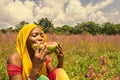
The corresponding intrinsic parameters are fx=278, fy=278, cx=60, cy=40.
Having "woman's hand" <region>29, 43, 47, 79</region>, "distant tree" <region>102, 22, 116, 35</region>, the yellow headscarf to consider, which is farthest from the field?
"distant tree" <region>102, 22, 116, 35</region>

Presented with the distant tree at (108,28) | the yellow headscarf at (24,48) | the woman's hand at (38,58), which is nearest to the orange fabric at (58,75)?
the yellow headscarf at (24,48)

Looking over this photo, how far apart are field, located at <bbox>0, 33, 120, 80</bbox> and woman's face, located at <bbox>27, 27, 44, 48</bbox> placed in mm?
1129

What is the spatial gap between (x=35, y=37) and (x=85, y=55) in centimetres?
564

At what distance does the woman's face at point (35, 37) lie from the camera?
9.57 ft

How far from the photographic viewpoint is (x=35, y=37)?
9.64 ft

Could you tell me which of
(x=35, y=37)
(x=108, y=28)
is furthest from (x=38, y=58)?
(x=108, y=28)

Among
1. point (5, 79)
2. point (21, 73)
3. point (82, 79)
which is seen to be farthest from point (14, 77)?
point (82, 79)

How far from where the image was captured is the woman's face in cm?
292

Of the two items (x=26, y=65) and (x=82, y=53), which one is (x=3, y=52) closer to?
(x=82, y=53)

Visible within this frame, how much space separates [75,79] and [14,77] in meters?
2.93

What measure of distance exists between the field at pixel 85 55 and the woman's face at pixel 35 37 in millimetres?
1129

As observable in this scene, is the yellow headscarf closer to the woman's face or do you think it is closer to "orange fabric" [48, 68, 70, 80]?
the woman's face

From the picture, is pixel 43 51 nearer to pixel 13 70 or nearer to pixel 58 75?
pixel 13 70

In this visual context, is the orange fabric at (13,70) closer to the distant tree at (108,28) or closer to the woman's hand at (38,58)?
the woman's hand at (38,58)
